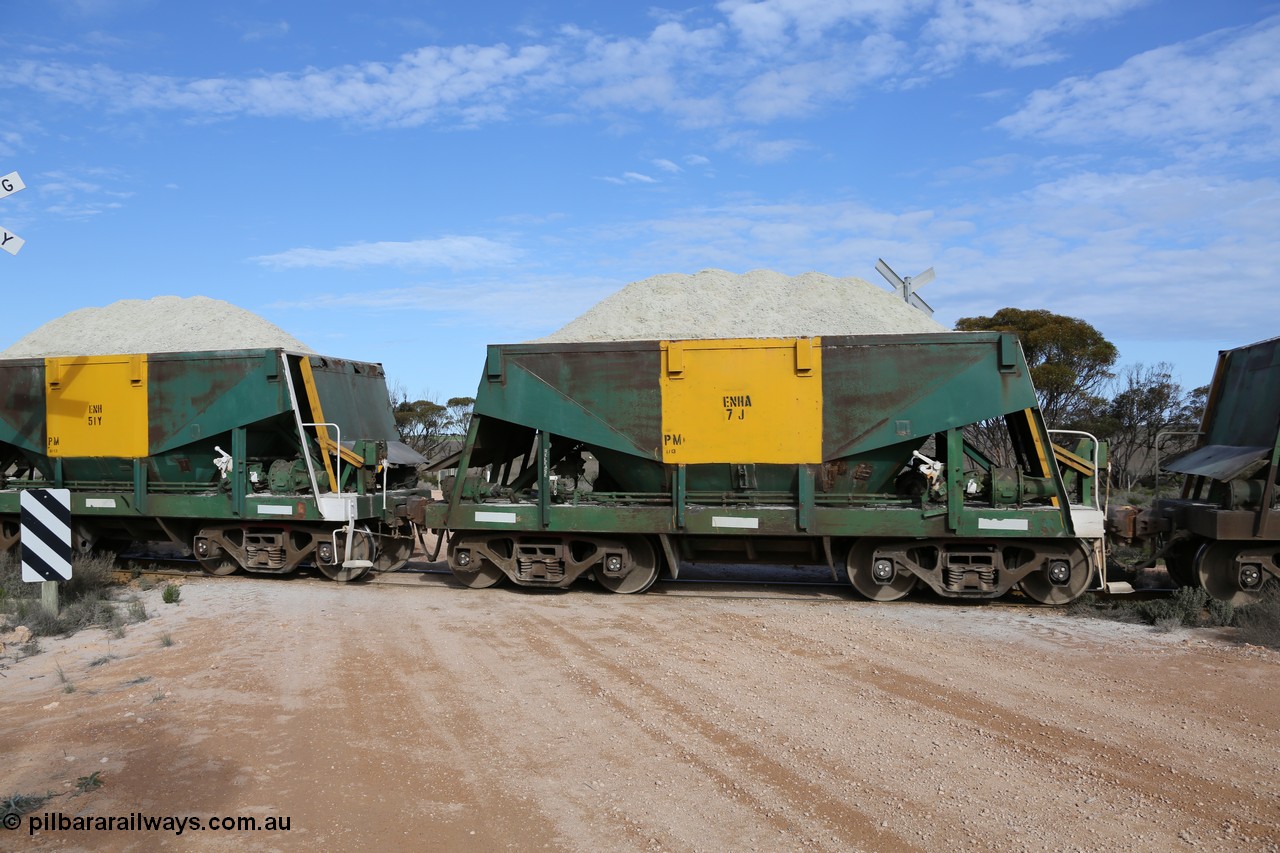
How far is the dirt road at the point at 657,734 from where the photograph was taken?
4.29 m

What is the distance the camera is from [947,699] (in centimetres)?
625

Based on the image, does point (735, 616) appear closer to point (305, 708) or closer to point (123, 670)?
point (305, 708)

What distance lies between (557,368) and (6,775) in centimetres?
670

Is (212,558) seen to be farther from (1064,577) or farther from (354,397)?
(1064,577)

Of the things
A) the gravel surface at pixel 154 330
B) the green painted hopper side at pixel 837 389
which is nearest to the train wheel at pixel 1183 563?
the green painted hopper side at pixel 837 389

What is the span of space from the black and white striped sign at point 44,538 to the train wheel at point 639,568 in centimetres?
559

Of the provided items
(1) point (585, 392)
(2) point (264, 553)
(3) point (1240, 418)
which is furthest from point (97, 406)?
(3) point (1240, 418)

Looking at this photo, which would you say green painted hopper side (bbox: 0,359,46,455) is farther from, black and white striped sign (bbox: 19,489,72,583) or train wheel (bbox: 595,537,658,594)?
train wheel (bbox: 595,537,658,594)

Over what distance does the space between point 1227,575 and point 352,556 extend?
1027 cm

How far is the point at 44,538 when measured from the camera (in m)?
8.57

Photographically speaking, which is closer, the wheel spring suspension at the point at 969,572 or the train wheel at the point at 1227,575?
the train wheel at the point at 1227,575

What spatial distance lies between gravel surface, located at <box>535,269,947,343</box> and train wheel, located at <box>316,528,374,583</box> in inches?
1291

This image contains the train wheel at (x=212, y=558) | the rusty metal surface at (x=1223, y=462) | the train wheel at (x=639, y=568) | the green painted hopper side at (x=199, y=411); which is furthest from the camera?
the train wheel at (x=212, y=558)

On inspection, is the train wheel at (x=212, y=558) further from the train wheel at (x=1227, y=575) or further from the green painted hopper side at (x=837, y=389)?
the train wheel at (x=1227, y=575)
